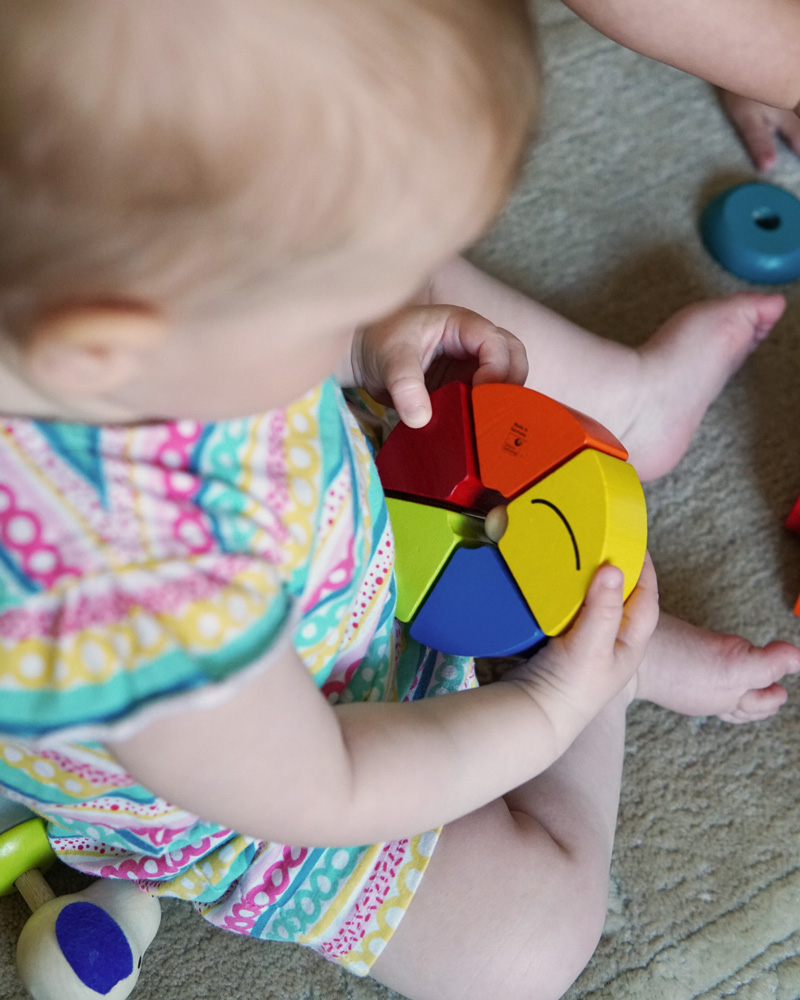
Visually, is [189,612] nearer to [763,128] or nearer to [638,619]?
[638,619]

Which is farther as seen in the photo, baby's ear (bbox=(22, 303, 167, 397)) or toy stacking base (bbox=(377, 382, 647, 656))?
toy stacking base (bbox=(377, 382, 647, 656))

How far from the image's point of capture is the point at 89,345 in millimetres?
375

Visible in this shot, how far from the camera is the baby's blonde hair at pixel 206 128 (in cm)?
34

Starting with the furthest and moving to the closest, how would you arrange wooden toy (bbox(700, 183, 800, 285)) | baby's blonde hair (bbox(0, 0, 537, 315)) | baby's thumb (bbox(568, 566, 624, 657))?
1. wooden toy (bbox(700, 183, 800, 285))
2. baby's thumb (bbox(568, 566, 624, 657))
3. baby's blonde hair (bbox(0, 0, 537, 315))

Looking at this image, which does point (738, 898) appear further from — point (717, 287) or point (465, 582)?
point (717, 287)

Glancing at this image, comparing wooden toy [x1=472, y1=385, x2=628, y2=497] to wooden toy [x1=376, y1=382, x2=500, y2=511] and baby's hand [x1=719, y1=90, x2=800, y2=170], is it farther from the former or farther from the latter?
baby's hand [x1=719, y1=90, x2=800, y2=170]

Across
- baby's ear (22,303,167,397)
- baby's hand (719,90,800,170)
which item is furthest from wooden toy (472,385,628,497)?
baby's hand (719,90,800,170)

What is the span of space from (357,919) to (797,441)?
63cm

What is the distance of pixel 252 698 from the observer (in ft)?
1.56

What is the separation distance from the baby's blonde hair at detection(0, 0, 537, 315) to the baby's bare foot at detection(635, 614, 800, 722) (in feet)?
1.83

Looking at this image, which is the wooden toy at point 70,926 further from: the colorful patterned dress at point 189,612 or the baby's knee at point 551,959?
the baby's knee at point 551,959

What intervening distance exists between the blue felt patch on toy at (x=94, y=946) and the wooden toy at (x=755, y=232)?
87 cm

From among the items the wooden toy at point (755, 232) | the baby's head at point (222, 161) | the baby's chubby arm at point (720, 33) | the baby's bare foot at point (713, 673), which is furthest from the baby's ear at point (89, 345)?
the wooden toy at point (755, 232)

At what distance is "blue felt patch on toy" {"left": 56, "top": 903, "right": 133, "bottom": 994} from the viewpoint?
0.68 metres
